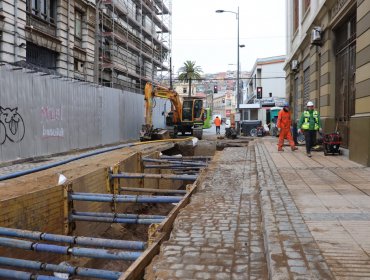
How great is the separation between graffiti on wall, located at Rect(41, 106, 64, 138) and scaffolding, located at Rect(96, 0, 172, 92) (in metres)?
13.3

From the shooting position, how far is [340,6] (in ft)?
43.0

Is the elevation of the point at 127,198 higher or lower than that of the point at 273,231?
lower

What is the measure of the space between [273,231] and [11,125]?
476 inches

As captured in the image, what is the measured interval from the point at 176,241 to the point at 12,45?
1946 centimetres

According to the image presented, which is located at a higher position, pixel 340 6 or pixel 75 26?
pixel 75 26

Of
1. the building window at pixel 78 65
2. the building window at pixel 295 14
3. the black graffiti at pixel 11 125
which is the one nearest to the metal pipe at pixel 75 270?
the black graffiti at pixel 11 125

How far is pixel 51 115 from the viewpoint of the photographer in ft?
57.0

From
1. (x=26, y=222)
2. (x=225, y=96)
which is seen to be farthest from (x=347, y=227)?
(x=225, y=96)

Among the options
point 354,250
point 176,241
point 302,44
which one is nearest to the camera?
point 354,250

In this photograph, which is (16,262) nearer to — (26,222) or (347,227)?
(26,222)

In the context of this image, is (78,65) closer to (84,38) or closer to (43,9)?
(84,38)

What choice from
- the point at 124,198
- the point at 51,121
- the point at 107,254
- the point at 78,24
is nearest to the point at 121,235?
the point at 124,198

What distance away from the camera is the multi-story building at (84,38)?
2158 cm

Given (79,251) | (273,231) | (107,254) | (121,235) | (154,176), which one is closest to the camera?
(273,231)
